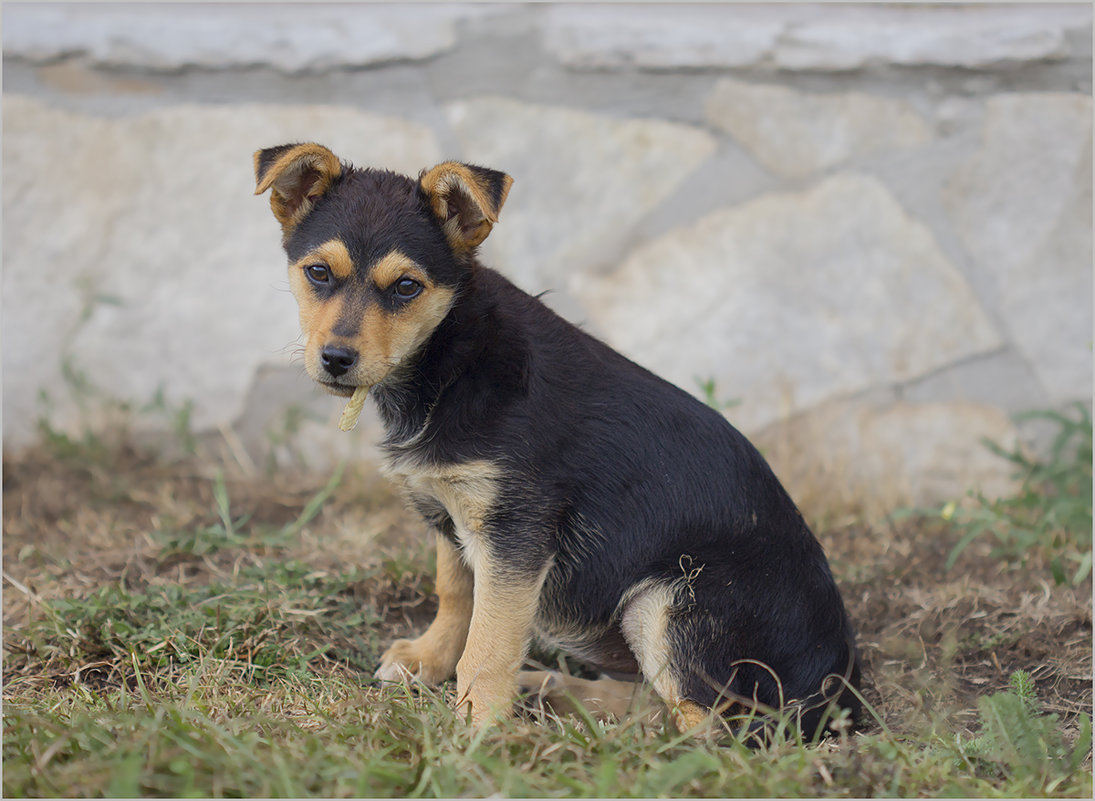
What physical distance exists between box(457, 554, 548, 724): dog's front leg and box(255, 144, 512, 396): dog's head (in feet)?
2.86

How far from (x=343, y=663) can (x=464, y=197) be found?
6.78 ft

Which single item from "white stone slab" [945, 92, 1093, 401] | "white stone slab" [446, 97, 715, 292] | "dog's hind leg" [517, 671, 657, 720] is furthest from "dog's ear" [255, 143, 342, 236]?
"white stone slab" [945, 92, 1093, 401]

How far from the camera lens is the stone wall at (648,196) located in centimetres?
612

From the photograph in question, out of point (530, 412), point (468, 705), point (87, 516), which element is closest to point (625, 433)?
point (530, 412)

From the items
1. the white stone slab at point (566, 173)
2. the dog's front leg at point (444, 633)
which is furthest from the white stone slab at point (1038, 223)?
the dog's front leg at point (444, 633)

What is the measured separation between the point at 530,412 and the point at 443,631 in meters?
1.15

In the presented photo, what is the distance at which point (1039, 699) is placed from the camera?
4141mm

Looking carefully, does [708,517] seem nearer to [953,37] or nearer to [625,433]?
[625,433]

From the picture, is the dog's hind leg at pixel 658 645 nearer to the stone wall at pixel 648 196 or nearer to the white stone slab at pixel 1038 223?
the stone wall at pixel 648 196

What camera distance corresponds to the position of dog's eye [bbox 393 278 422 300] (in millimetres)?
3604

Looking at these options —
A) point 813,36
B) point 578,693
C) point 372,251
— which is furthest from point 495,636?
point 813,36

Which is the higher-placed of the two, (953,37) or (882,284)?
(953,37)

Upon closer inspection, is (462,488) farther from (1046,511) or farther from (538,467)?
(1046,511)

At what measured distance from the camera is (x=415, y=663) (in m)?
4.14
